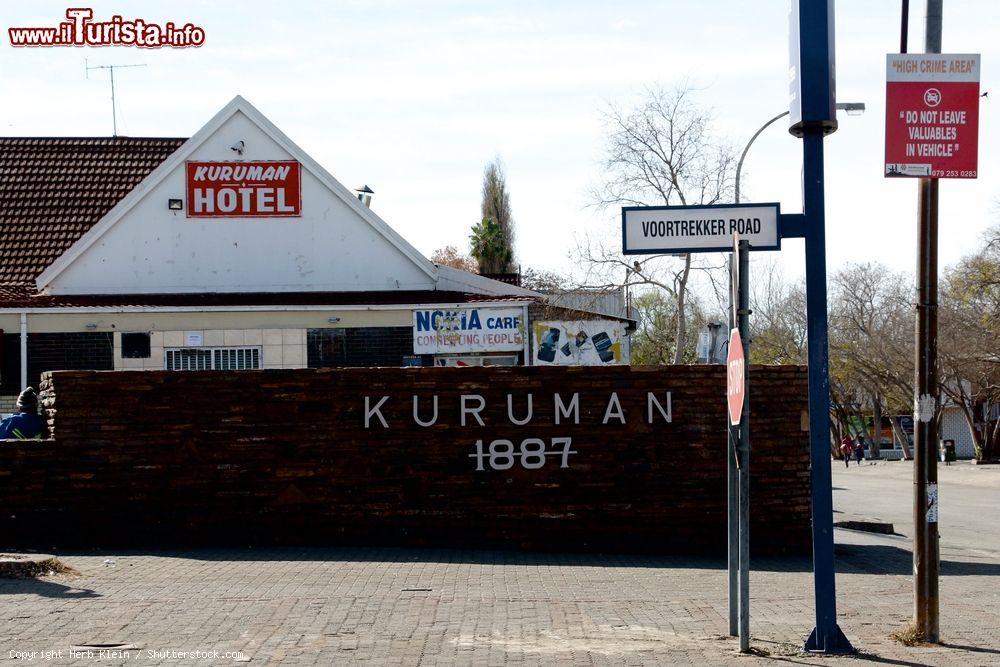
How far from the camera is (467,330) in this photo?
946 inches

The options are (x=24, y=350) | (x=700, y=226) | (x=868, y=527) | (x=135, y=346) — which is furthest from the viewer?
(x=135, y=346)

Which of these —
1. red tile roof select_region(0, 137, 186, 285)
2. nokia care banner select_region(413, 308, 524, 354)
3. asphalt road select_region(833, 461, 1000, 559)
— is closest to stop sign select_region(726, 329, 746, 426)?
asphalt road select_region(833, 461, 1000, 559)

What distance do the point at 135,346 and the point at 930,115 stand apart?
1807cm

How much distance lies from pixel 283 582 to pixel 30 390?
193 inches

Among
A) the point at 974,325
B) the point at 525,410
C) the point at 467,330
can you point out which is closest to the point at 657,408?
the point at 525,410

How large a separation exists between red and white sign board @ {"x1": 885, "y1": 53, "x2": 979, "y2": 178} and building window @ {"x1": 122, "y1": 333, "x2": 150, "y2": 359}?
17.8m

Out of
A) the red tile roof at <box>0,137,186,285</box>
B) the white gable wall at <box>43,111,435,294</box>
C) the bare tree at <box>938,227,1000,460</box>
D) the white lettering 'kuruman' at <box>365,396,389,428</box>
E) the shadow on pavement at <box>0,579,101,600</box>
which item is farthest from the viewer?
the bare tree at <box>938,227,1000,460</box>

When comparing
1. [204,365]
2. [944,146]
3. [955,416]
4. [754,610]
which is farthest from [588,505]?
[955,416]

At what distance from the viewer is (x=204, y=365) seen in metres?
23.5

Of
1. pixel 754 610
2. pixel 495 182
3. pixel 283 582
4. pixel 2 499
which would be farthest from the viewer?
pixel 495 182

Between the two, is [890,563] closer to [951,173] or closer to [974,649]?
[974,649]

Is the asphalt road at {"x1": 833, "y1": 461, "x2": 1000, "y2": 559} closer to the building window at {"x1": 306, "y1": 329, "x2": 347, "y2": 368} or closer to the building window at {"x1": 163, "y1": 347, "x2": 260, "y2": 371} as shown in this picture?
the building window at {"x1": 306, "y1": 329, "x2": 347, "y2": 368}

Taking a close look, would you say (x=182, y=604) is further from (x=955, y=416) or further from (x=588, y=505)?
(x=955, y=416)

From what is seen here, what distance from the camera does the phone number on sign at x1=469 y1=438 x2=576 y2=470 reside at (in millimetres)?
13445
